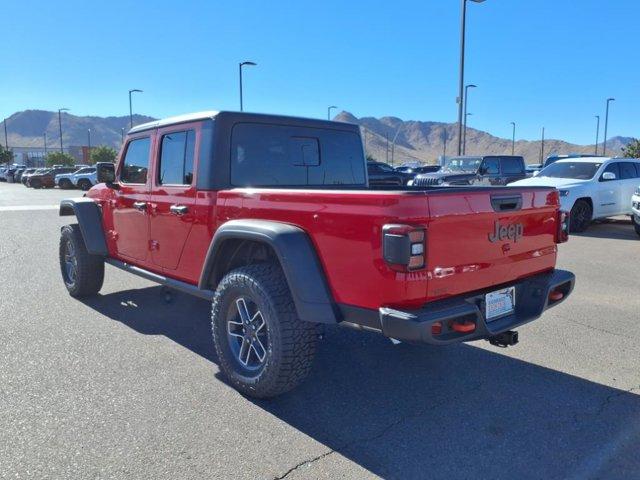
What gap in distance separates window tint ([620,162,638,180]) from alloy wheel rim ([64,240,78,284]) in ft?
40.3

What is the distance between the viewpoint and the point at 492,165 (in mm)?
17062

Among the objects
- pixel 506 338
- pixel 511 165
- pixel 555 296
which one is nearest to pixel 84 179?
pixel 511 165

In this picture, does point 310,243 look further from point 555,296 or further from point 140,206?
point 140,206

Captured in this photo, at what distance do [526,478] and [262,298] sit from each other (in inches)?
70.6

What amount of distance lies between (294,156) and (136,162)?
173cm

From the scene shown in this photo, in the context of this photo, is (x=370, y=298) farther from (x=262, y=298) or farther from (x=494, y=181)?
(x=494, y=181)

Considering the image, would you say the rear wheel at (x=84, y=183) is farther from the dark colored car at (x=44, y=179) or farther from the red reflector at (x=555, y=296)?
the red reflector at (x=555, y=296)

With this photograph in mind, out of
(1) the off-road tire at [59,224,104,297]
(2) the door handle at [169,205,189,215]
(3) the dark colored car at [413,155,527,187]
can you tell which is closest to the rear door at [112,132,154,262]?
(2) the door handle at [169,205,189,215]

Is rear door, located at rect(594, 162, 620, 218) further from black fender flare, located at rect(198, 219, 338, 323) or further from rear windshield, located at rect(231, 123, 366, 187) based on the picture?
black fender flare, located at rect(198, 219, 338, 323)

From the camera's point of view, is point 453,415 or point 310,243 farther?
point 453,415

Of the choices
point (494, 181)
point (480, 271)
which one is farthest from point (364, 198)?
point (494, 181)

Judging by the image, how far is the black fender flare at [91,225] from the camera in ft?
18.6

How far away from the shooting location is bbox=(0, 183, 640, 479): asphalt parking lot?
285cm

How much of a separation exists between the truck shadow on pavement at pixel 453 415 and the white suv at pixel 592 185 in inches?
347
